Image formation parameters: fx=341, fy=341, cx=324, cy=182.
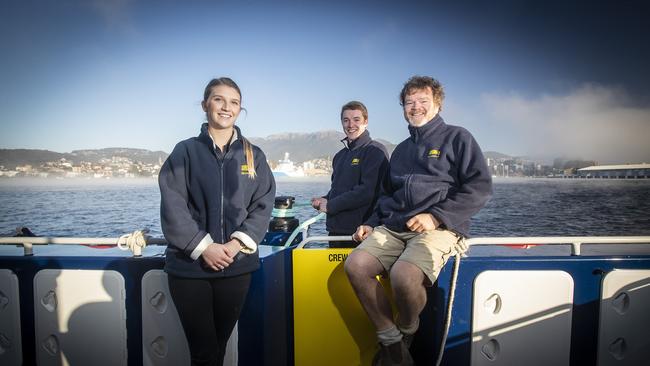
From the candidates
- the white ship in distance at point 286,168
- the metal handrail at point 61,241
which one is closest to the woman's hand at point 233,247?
the metal handrail at point 61,241

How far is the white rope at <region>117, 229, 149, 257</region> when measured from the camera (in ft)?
7.92

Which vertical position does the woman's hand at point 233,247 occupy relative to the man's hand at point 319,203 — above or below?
below

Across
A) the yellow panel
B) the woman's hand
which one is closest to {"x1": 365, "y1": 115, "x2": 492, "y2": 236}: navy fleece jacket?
the yellow panel

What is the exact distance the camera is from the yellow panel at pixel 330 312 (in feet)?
8.05

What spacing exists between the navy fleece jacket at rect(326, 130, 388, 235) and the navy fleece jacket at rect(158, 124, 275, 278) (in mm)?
1259

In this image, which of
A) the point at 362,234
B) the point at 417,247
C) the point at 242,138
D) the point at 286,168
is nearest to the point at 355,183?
the point at 362,234

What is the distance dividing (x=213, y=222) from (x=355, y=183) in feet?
5.72

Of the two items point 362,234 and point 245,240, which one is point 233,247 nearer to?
point 245,240

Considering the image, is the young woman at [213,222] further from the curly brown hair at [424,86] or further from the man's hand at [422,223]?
the curly brown hair at [424,86]

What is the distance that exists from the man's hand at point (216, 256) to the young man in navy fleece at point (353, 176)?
1514 millimetres

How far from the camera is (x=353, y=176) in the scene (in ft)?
11.4

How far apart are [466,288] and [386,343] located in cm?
67

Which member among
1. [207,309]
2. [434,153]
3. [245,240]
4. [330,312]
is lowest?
[330,312]

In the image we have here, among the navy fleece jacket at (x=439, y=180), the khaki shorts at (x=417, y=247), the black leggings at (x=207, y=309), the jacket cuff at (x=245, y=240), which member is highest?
the navy fleece jacket at (x=439, y=180)
